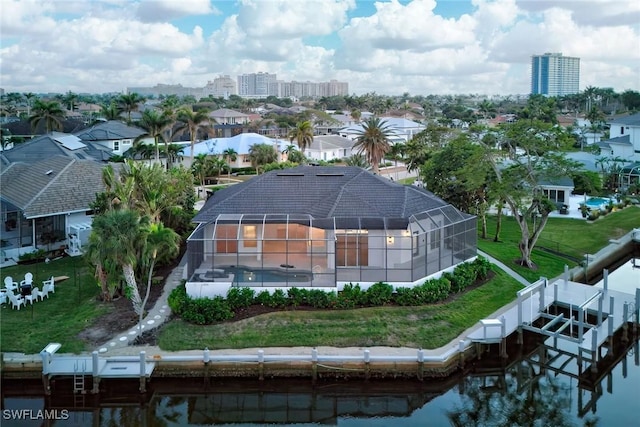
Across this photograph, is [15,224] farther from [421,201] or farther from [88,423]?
[421,201]

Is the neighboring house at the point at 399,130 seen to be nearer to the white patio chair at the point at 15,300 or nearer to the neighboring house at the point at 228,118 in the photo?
the neighboring house at the point at 228,118

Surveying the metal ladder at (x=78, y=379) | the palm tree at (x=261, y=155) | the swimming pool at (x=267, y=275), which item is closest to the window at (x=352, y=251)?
the swimming pool at (x=267, y=275)

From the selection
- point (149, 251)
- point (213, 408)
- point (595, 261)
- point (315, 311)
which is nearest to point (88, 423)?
point (213, 408)

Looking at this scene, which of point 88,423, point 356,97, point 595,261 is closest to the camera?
point 88,423

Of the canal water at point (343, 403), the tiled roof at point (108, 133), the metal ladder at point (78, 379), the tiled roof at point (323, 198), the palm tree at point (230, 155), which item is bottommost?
the canal water at point (343, 403)

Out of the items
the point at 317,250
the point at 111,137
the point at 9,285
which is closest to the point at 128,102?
the point at 111,137

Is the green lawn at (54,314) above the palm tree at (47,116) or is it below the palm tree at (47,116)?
below
